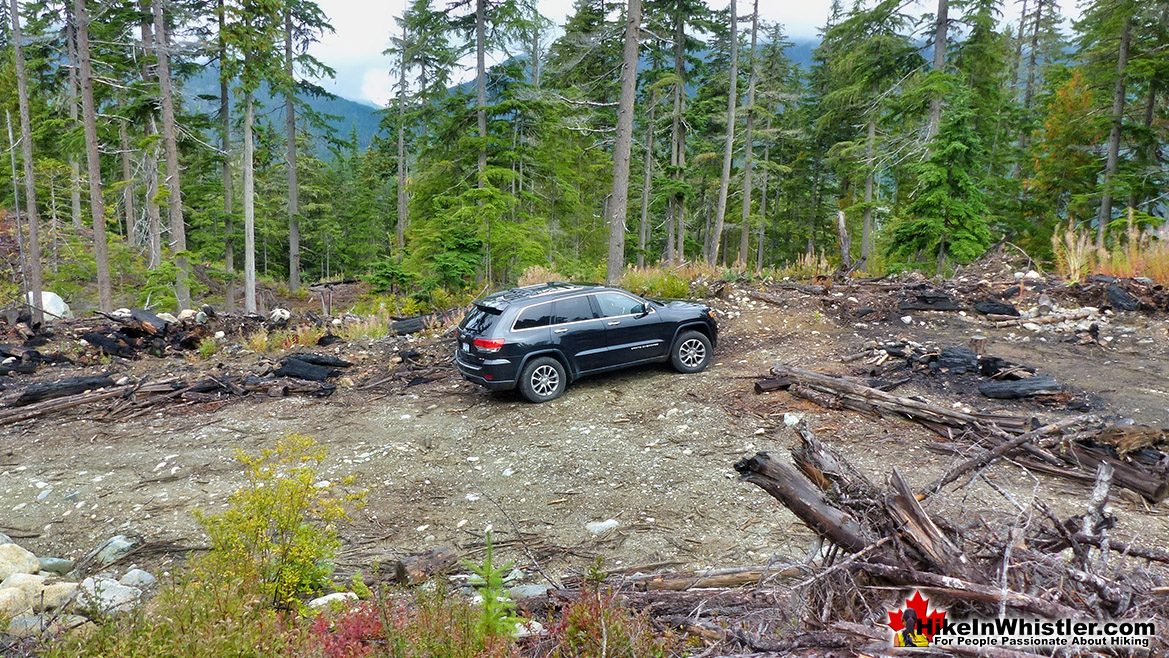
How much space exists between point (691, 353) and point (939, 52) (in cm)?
1512

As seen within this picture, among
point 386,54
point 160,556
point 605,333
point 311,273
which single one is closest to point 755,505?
point 605,333

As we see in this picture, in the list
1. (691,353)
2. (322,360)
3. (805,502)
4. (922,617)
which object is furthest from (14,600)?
(691,353)

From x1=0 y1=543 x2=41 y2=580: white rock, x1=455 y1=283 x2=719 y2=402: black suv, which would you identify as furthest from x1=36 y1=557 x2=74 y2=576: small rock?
x1=455 y1=283 x2=719 y2=402: black suv

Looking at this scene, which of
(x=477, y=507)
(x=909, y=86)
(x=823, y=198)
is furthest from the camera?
(x=823, y=198)

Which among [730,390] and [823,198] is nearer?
[730,390]

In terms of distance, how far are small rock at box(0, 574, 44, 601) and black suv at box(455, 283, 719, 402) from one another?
17.3 feet

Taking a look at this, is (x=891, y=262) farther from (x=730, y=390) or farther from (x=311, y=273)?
(x=311, y=273)

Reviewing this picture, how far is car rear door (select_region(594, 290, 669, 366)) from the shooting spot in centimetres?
952

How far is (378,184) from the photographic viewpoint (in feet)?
156

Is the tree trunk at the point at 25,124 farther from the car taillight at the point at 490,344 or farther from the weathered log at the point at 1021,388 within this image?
the weathered log at the point at 1021,388

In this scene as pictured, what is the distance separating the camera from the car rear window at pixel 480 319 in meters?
8.79

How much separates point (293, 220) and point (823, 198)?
3060 cm

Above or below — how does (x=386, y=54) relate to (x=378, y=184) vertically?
above

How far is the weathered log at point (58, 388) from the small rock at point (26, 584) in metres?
7.06
